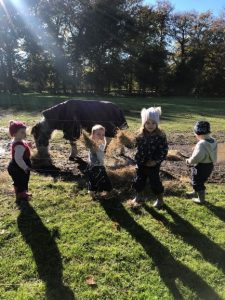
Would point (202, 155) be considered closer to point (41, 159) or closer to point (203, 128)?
point (203, 128)

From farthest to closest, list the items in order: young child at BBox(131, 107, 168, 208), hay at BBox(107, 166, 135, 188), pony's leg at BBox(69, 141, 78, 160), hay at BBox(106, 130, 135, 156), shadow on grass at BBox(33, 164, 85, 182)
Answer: pony's leg at BBox(69, 141, 78, 160), hay at BBox(106, 130, 135, 156), shadow on grass at BBox(33, 164, 85, 182), hay at BBox(107, 166, 135, 188), young child at BBox(131, 107, 168, 208)

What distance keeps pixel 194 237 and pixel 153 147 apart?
1547mm

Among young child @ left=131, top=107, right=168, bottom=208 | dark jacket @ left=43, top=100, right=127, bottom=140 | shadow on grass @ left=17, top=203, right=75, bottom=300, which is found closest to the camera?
shadow on grass @ left=17, top=203, right=75, bottom=300

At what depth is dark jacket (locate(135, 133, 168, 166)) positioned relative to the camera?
6.18 m

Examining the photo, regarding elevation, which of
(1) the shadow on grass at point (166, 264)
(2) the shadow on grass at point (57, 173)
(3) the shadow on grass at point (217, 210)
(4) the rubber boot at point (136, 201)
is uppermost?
(4) the rubber boot at point (136, 201)

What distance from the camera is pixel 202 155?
21.4ft

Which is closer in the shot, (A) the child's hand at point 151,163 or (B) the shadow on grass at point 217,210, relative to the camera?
(A) the child's hand at point 151,163

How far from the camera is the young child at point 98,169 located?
6893 mm

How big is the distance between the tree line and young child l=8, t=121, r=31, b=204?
3686 centimetres

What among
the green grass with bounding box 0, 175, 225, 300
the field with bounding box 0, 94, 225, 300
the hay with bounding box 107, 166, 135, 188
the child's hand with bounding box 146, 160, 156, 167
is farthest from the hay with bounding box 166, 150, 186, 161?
the child's hand with bounding box 146, 160, 156, 167

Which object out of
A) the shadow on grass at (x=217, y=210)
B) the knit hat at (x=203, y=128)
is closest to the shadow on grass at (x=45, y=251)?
the shadow on grass at (x=217, y=210)

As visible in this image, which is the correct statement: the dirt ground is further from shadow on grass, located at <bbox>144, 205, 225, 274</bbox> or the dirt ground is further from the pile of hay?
shadow on grass, located at <bbox>144, 205, 225, 274</bbox>

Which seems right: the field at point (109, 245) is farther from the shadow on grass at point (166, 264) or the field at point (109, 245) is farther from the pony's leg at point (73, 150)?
the pony's leg at point (73, 150)

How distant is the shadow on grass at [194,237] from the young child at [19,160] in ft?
6.98
